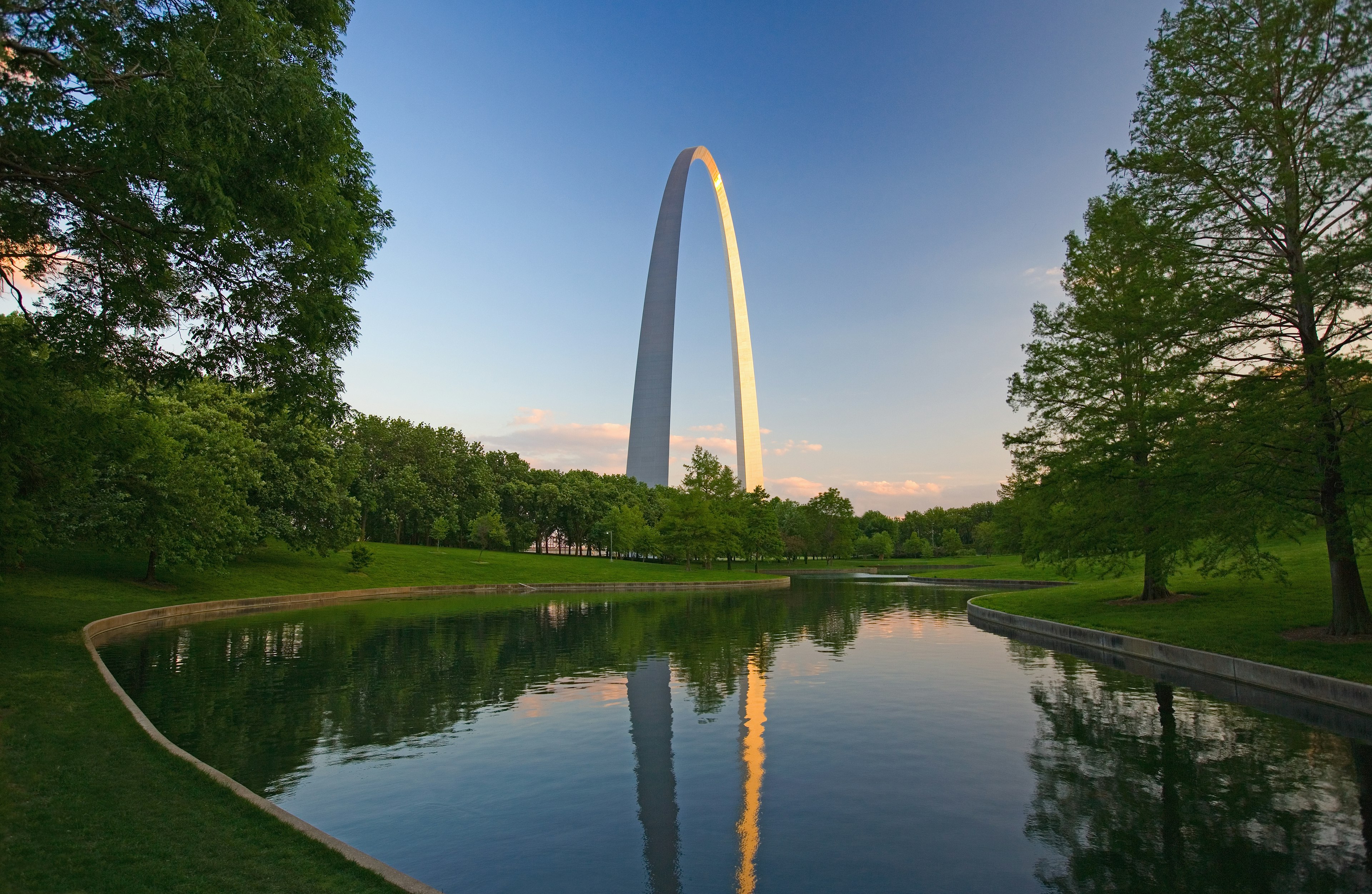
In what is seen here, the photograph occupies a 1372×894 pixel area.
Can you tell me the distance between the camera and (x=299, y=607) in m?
38.7

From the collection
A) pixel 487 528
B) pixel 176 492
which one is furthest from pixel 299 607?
pixel 487 528

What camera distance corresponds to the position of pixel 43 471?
18.0 meters

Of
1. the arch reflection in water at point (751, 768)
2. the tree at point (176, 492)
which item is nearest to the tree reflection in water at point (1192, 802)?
the arch reflection in water at point (751, 768)

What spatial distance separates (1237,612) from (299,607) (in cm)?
3949

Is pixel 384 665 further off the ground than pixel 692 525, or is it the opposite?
pixel 692 525

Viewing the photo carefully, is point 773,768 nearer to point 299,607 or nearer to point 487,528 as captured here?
point 299,607

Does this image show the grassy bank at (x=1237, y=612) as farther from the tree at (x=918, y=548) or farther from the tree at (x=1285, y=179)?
the tree at (x=918, y=548)

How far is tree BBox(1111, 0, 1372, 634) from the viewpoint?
1609 centimetres

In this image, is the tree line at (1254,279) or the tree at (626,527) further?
the tree at (626,527)

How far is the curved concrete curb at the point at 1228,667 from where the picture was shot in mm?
14266

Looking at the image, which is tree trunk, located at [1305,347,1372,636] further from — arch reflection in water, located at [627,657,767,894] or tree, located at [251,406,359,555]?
tree, located at [251,406,359,555]

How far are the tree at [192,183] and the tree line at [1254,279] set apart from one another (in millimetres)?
18160

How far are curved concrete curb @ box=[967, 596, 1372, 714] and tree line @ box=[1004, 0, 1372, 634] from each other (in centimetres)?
251

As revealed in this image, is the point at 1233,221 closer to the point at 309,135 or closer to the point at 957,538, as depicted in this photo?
the point at 309,135
